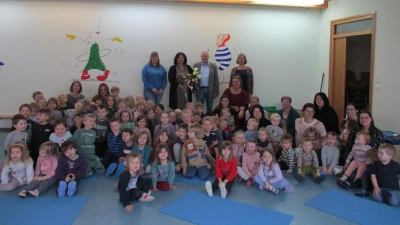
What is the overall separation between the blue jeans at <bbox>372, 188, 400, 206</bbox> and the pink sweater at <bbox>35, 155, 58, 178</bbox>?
3600mm

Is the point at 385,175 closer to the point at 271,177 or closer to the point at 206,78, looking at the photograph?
the point at 271,177

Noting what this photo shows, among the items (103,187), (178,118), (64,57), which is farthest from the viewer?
(64,57)

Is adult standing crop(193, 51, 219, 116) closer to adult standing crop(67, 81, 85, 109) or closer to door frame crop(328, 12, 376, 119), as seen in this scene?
adult standing crop(67, 81, 85, 109)

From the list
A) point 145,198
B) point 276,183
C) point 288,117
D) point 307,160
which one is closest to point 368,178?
point 307,160

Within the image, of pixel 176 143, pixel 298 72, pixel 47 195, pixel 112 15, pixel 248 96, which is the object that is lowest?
pixel 47 195

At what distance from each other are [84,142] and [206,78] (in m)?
3.24

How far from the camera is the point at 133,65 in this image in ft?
22.9

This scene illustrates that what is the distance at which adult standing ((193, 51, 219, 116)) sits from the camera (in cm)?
684

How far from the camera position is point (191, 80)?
21.8ft

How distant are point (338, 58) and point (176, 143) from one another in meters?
4.47

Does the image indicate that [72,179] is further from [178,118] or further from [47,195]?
[178,118]

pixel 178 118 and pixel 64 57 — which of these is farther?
pixel 64 57

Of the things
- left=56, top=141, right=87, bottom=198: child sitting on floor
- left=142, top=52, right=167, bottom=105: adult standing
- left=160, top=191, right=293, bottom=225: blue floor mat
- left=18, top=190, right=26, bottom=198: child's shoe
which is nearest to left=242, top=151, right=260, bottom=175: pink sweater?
left=160, top=191, right=293, bottom=225: blue floor mat

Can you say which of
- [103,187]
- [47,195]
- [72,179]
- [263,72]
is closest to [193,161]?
[103,187]
